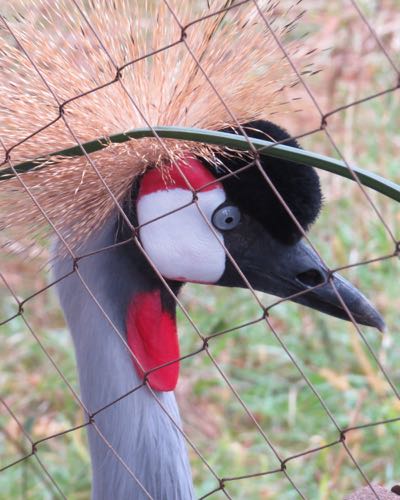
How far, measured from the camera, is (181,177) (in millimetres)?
1139

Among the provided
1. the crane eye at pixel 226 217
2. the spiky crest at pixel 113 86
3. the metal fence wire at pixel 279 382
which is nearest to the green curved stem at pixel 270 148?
the spiky crest at pixel 113 86

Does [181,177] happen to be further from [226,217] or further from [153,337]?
[153,337]

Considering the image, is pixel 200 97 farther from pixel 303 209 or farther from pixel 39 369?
pixel 39 369

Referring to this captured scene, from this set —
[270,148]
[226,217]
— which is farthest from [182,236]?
[270,148]

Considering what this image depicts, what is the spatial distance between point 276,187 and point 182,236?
144mm

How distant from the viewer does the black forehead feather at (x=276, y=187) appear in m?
1.13

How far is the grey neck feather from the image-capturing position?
4.07 ft

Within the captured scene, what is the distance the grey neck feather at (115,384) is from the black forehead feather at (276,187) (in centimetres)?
18

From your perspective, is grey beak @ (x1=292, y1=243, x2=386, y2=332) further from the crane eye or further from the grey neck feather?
the grey neck feather

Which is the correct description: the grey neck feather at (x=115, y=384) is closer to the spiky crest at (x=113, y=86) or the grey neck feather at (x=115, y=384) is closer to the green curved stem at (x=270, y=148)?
the spiky crest at (x=113, y=86)

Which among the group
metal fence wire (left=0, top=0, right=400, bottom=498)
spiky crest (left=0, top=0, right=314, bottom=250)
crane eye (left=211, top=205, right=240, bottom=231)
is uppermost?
spiky crest (left=0, top=0, right=314, bottom=250)

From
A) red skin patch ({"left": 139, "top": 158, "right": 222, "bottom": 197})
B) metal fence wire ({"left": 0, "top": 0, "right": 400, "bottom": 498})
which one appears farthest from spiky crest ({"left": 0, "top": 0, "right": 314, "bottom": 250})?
metal fence wire ({"left": 0, "top": 0, "right": 400, "bottom": 498})

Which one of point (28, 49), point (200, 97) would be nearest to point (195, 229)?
point (200, 97)

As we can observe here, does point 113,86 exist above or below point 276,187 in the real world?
above
